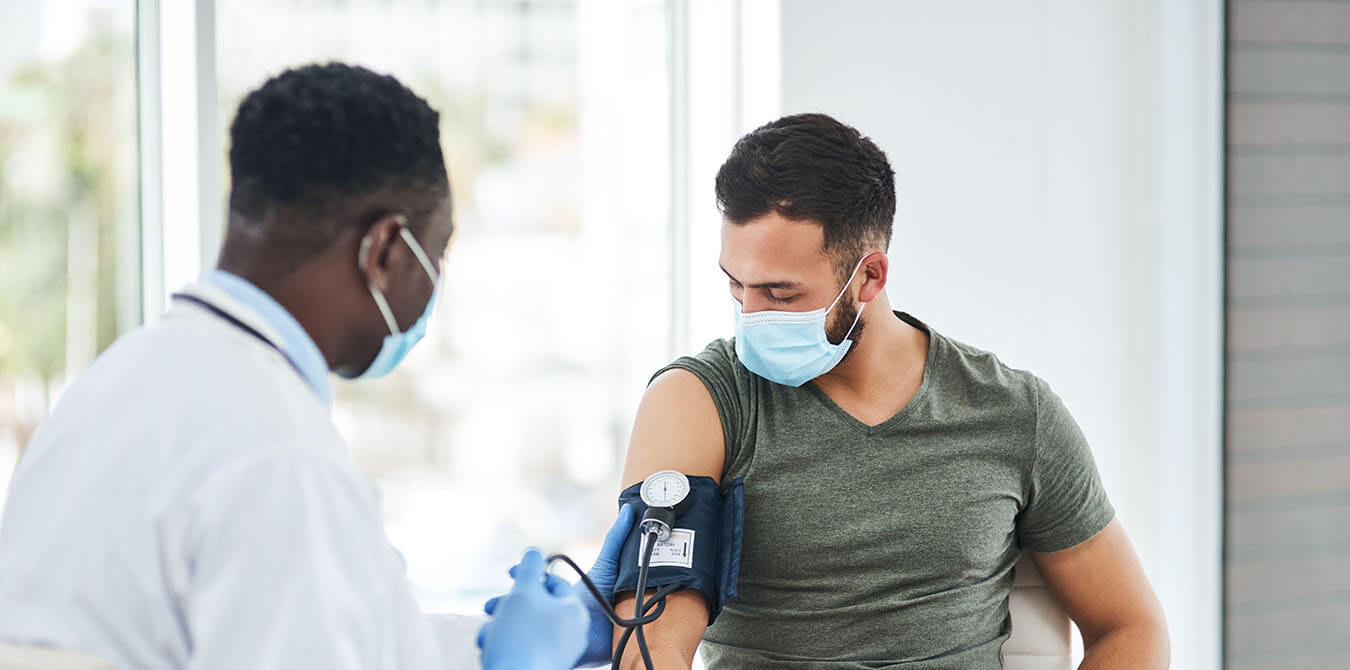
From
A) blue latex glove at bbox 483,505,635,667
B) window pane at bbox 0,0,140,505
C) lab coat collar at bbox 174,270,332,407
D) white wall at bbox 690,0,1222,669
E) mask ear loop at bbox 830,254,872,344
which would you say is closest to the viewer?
lab coat collar at bbox 174,270,332,407

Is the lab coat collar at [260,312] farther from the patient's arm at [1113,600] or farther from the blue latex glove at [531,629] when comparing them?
the patient's arm at [1113,600]

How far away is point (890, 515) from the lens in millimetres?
1438

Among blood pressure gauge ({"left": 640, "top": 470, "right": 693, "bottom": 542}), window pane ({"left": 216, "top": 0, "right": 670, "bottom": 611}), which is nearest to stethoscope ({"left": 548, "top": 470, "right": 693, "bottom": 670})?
blood pressure gauge ({"left": 640, "top": 470, "right": 693, "bottom": 542})

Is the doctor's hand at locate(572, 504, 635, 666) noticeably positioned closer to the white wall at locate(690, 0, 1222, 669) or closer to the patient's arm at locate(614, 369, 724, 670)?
the patient's arm at locate(614, 369, 724, 670)

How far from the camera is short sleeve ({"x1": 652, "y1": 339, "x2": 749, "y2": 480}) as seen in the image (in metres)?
1.46

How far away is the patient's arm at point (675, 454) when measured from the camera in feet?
4.33

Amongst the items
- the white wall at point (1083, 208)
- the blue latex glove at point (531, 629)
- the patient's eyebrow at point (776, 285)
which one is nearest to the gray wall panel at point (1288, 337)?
the white wall at point (1083, 208)

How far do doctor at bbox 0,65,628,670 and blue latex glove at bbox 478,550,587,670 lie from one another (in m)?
0.26

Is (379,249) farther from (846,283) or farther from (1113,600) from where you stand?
(1113,600)

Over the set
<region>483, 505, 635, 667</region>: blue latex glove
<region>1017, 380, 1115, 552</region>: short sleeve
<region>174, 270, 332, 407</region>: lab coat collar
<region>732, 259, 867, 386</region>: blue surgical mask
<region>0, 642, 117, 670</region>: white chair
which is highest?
<region>174, 270, 332, 407</region>: lab coat collar

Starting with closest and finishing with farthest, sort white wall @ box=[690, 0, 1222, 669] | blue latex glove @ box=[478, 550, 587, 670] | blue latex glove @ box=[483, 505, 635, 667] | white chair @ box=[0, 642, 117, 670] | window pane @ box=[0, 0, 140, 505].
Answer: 1. white chair @ box=[0, 642, 117, 670]
2. blue latex glove @ box=[478, 550, 587, 670]
3. blue latex glove @ box=[483, 505, 635, 667]
4. window pane @ box=[0, 0, 140, 505]
5. white wall @ box=[690, 0, 1222, 669]

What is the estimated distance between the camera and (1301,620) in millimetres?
2188

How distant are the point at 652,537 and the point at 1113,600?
2.37 ft

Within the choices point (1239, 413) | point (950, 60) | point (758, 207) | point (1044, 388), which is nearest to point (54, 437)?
point (758, 207)
